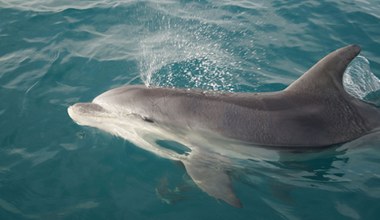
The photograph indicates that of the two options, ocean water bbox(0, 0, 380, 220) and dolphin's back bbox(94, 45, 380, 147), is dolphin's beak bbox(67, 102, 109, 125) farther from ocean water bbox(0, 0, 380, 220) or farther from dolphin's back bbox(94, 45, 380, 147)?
dolphin's back bbox(94, 45, 380, 147)

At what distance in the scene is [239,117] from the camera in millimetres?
6234

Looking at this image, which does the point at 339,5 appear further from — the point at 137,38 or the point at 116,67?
the point at 116,67

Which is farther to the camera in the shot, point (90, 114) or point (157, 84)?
point (157, 84)

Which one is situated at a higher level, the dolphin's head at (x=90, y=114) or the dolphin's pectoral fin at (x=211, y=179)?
the dolphin's head at (x=90, y=114)

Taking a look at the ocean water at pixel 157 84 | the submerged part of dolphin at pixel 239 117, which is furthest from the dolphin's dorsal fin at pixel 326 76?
the ocean water at pixel 157 84

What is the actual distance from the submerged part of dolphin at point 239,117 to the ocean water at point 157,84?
31cm

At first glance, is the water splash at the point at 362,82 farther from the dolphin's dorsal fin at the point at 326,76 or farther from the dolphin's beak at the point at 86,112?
the dolphin's beak at the point at 86,112

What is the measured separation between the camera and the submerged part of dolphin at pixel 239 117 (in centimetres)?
616

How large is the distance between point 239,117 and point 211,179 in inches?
42.4

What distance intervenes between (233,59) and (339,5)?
18.6 ft

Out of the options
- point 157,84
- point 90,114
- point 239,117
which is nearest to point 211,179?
point 239,117

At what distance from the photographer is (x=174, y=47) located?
10.6 m

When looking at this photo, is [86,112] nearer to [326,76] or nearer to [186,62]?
[186,62]

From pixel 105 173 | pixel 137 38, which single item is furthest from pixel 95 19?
pixel 105 173
